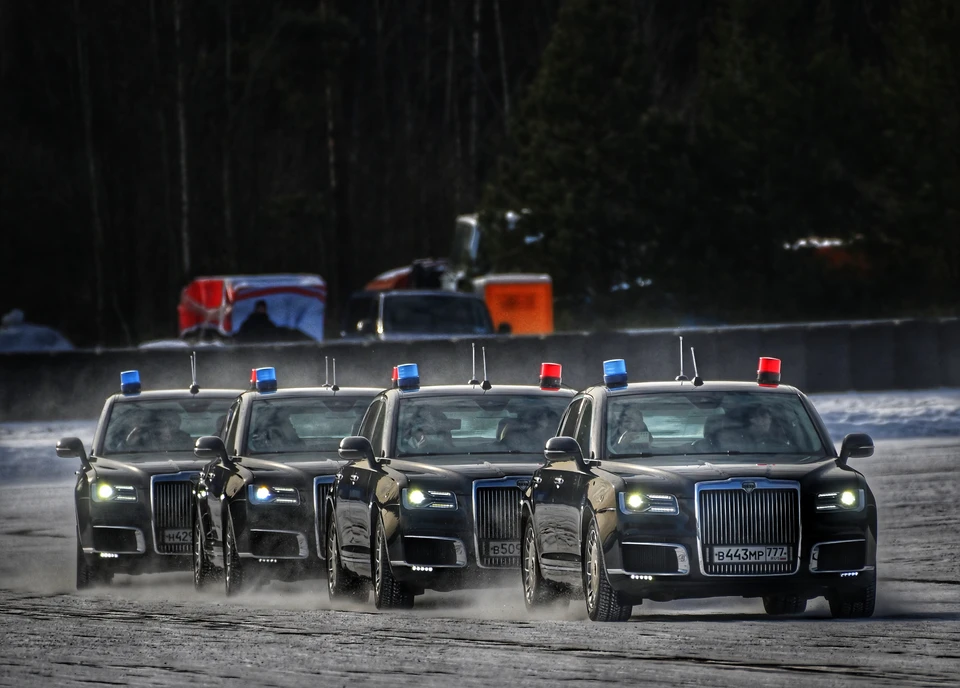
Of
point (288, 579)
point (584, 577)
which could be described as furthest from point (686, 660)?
point (288, 579)

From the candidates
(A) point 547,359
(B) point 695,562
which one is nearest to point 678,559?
(B) point 695,562

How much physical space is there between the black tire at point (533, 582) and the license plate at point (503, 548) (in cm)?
26

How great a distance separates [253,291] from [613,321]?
828 centimetres

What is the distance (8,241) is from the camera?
69.5 metres

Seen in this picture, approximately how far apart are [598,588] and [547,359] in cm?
1900

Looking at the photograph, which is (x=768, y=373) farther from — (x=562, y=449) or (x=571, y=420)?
(x=562, y=449)

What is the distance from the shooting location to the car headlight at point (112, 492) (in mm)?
16880

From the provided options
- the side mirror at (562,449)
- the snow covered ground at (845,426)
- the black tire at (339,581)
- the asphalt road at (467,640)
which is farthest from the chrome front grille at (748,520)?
the snow covered ground at (845,426)

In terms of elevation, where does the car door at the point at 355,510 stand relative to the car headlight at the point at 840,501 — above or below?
below

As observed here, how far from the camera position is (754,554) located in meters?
11.9

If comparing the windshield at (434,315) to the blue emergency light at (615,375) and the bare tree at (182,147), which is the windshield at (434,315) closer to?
the blue emergency light at (615,375)

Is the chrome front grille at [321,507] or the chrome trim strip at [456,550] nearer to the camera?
the chrome trim strip at [456,550]

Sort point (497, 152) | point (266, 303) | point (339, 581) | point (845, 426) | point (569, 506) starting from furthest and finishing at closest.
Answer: point (497, 152)
point (266, 303)
point (845, 426)
point (339, 581)
point (569, 506)

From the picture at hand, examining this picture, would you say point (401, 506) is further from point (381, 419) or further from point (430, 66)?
point (430, 66)
